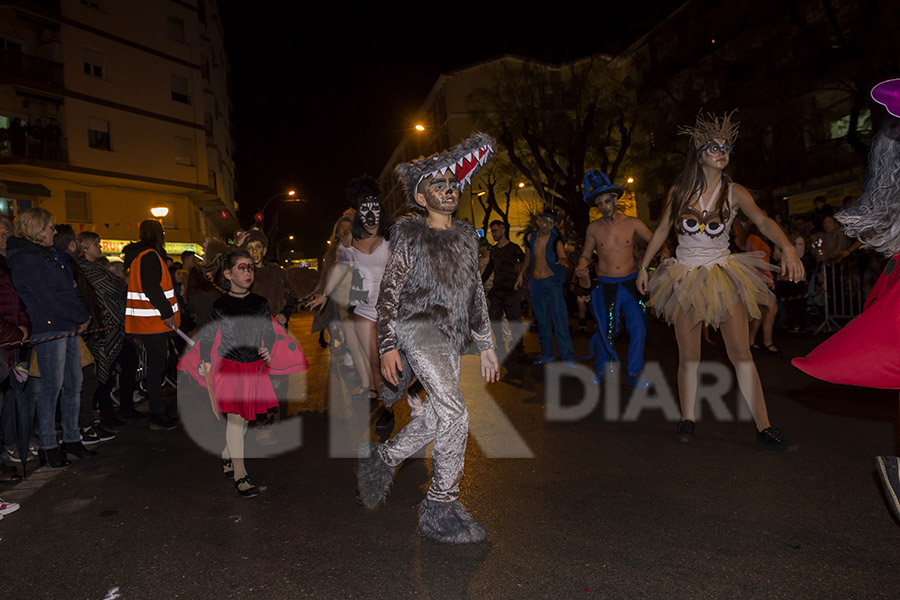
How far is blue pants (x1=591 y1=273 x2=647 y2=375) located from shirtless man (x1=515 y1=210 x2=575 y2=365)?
4.84 feet

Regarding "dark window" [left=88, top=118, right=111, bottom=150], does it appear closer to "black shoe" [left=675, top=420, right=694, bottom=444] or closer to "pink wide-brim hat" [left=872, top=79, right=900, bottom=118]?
"black shoe" [left=675, top=420, right=694, bottom=444]

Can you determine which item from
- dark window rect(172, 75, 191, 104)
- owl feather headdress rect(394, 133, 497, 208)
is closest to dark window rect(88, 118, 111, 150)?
dark window rect(172, 75, 191, 104)

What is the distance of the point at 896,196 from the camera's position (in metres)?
2.85

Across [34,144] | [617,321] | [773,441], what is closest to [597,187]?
[617,321]

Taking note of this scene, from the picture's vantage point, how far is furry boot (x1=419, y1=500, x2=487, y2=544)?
3.38 metres

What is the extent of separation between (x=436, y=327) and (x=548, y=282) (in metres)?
6.05

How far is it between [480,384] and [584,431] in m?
2.64

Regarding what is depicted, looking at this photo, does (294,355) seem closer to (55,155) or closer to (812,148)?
(55,155)

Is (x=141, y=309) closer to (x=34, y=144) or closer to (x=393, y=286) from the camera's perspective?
(x=393, y=286)

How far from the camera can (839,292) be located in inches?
459

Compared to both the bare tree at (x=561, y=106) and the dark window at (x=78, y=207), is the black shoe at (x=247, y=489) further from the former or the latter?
the dark window at (x=78, y=207)

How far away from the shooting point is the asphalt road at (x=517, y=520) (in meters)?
2.95

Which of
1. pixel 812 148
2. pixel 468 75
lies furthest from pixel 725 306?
pixel 468 75

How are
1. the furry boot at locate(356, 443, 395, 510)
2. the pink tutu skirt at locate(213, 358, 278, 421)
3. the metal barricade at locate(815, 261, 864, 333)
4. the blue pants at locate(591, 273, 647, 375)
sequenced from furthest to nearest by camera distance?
the metal barricade at locate(815, 261, 864, 333)
the blue pants at locate(591, 273, 647, 375)
the pink tutu skirt at locate(213, 358, 278, 421)
the furry boot at locate(356, 443, 395, 510)
